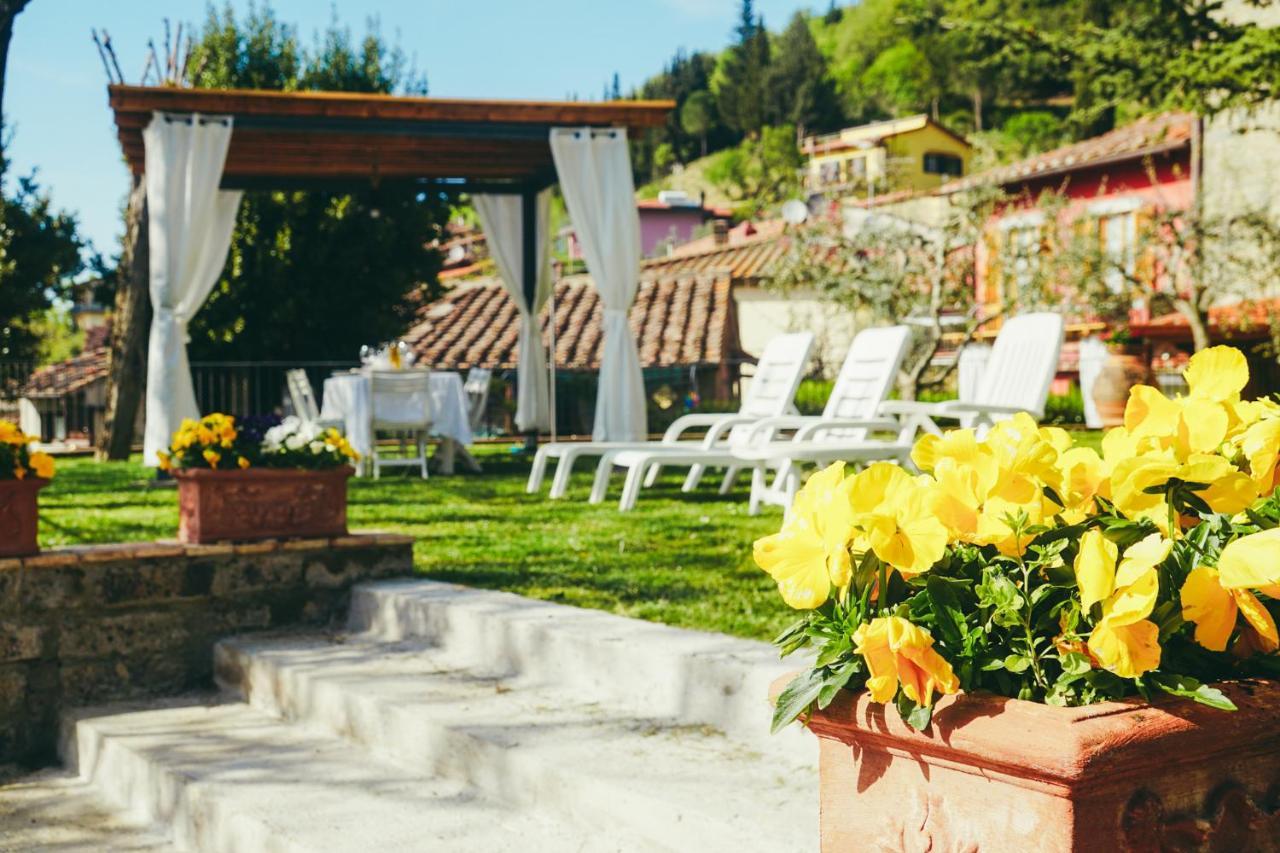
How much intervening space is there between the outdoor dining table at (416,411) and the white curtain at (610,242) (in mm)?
1133

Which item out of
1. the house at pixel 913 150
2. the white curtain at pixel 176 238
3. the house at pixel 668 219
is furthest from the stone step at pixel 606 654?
the house at pixel 913 150

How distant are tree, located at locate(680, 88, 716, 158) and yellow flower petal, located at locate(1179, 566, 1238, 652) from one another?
77.2m

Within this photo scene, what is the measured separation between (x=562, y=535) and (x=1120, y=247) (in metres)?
15.7

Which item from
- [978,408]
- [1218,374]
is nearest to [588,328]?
[978,408]

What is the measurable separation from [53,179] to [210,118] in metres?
13.1

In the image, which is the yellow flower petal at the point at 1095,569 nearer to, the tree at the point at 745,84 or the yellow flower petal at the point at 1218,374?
the yellow flower petal at the point at 1218,374

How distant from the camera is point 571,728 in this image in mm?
3008

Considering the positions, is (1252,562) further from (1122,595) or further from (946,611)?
(946,611)

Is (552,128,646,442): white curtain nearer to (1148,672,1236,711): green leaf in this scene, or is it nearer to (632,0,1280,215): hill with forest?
(632,0,1280,215): hill with forest

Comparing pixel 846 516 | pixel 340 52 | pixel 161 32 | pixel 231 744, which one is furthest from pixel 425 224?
pixel 846 516

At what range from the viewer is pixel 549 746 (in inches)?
112

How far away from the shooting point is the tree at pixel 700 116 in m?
76.6

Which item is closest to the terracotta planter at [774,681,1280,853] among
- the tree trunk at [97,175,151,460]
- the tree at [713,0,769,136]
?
the tree trunk at [97,175,151,460]

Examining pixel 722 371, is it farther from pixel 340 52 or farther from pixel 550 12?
pixel 550 12
